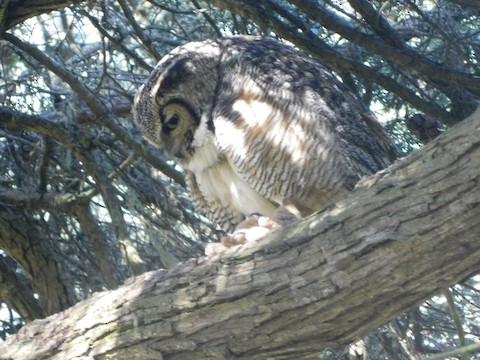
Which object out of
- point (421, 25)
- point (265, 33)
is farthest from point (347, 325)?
point (421, 25)

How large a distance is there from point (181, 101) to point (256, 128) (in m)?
0.52

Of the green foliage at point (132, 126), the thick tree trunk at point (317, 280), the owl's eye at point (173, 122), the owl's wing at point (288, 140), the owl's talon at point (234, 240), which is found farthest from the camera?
the owl's eye at point (173, 122)

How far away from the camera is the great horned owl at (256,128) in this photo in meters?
3.53

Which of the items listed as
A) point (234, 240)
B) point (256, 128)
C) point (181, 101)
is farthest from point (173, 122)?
point (234, 240)

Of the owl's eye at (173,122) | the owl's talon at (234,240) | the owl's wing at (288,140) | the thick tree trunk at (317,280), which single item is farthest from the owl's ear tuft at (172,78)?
the thick tree trunk at (317,280)

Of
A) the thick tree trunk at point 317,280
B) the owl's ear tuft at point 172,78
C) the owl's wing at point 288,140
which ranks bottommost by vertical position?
the thick tree trunk at point 317,280

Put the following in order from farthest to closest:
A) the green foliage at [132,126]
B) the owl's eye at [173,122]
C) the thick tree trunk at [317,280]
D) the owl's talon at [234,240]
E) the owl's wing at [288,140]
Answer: the owl's eye at [173,122] < the green foliage at [132,126] < the owl's wing at [288,140] < the owl's talon at [234,240] < the thick tree trunk at [317,280]

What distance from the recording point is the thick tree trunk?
88.3 inches

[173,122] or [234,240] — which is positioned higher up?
[173,122]

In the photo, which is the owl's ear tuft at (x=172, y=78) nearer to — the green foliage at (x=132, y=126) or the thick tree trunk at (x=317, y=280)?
the green foliage at (x=132, y=126)

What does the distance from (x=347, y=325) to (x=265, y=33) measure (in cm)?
206

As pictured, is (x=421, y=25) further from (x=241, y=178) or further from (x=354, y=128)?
(x=241, y=178)

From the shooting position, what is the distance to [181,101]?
3855 millimetres

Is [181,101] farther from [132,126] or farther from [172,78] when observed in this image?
[132,126]
